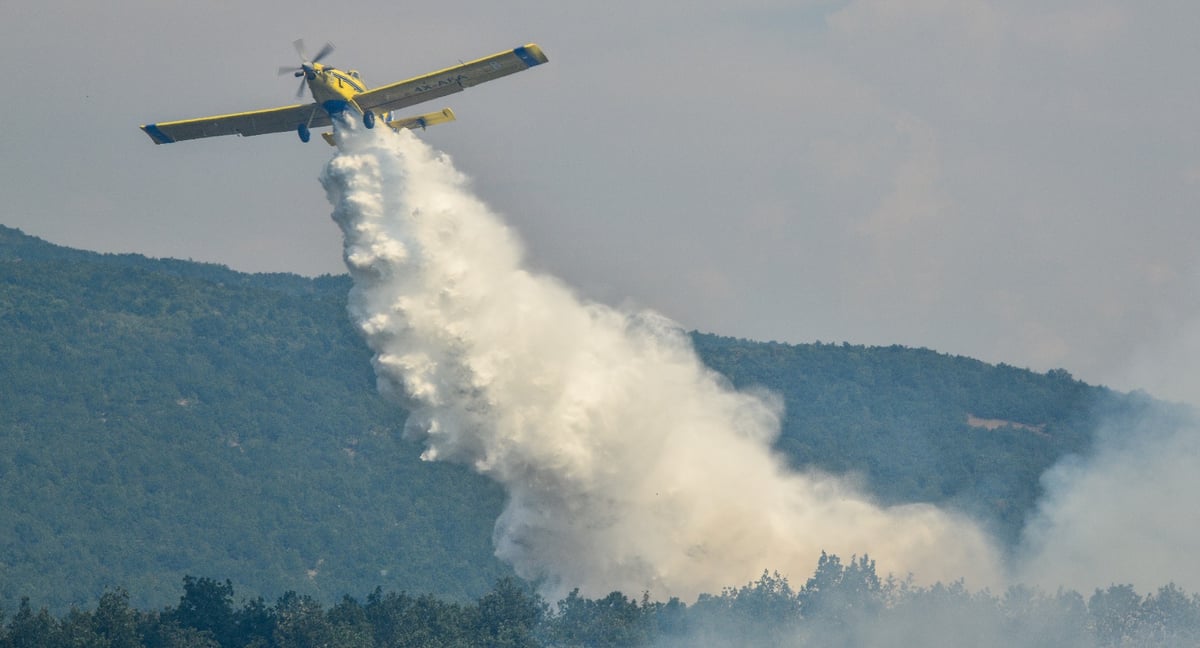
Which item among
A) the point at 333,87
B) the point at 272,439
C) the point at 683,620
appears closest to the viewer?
the point at 333,87

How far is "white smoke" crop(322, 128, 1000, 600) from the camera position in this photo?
6012 centimetres

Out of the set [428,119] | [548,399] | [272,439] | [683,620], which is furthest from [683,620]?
[272,439]

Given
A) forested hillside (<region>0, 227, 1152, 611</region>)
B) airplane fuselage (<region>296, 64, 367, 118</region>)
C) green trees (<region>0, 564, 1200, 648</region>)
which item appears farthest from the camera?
forested hillside (<region>0, 227, 1152, 611</region>)

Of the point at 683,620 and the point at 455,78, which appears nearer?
the point at 455,78

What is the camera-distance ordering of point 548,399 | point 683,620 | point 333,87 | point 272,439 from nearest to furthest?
point 333,87
point 548,399
point 683,620
point 272,439

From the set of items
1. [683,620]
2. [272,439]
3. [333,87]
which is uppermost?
[272,439]

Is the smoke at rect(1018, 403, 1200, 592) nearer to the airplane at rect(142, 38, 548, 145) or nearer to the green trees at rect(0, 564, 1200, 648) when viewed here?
the green trees at rect(0, 564, 1200, 648)

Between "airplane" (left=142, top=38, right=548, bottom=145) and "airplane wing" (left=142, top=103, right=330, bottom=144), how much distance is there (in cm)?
3

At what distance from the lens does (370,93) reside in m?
60.0

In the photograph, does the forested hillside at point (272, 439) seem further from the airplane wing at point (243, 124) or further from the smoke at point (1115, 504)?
the airplane wing at point (243, 124)

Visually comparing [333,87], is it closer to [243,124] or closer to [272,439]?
[243,124]

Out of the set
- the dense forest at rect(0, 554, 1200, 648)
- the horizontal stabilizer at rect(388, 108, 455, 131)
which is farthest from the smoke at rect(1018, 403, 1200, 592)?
the horizontal stabilizer at rect(388, 108, 455, 131)

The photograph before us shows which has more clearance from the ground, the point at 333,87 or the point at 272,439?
the point at 272,439

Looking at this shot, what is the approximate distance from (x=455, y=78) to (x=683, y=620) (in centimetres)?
2789
